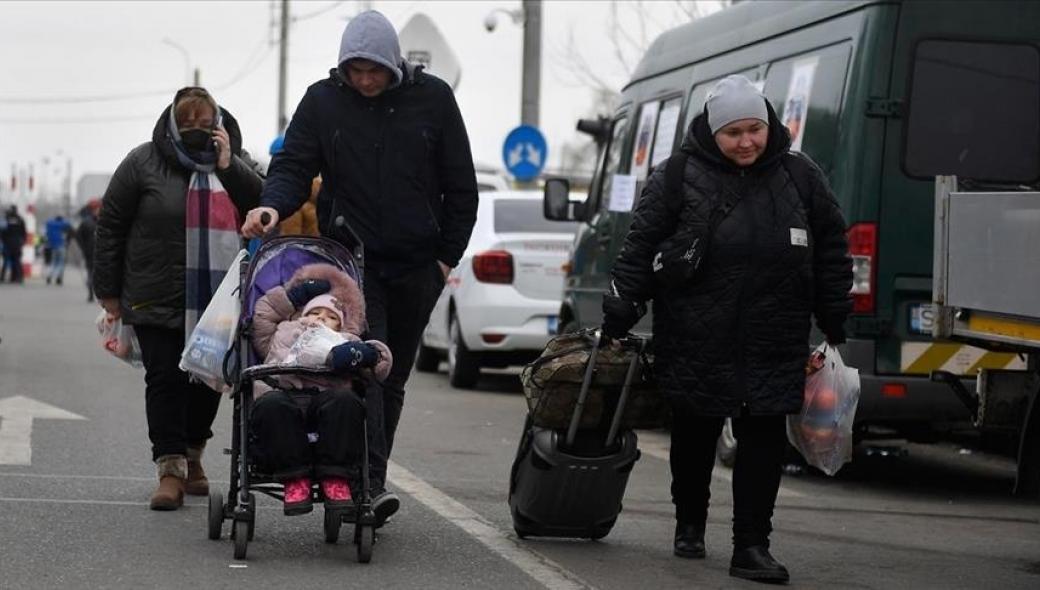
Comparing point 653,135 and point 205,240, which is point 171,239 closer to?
point 205,240

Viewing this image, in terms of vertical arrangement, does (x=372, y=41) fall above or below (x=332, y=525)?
above

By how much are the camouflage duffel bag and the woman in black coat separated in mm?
211

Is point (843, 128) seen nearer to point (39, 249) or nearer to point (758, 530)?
point (758, 530)

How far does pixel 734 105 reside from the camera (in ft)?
24.7

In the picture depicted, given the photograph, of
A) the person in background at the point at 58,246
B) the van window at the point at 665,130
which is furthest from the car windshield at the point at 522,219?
the person in background at the point at 58,246

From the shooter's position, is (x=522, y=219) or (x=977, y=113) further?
(x=522, y=219)

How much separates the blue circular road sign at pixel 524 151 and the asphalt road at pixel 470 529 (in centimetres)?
1225

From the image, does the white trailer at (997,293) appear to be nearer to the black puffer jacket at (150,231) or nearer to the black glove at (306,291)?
the black glove at (306,291)

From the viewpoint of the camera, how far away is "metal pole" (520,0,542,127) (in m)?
26.8

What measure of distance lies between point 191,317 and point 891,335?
3559 mm

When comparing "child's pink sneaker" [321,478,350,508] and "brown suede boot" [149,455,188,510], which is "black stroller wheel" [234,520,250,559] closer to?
"child's pink sneaker" [321,478,350,508]

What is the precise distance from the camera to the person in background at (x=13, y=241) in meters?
47.8

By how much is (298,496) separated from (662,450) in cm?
606

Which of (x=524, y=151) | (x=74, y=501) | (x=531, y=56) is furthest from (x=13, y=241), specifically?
(x=74, y=501)
